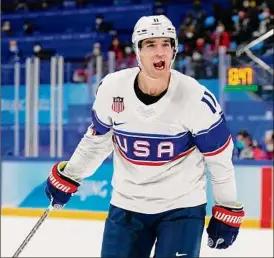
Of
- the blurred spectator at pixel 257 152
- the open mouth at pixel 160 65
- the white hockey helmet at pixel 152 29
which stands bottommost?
the blurred spectator at pixel 257 152

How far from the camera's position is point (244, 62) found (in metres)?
5.24

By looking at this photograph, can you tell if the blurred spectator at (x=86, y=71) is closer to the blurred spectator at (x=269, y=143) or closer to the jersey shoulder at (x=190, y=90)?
the blurred spectator at (x=269, y=143)

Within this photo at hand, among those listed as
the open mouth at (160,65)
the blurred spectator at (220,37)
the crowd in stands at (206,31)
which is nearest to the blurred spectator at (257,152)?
the crowd in stands at (206,31)

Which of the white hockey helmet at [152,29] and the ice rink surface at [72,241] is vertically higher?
the white hockey helmet at [152,29]

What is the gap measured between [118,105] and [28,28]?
7.65 metres

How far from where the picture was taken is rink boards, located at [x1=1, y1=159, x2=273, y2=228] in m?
4.93

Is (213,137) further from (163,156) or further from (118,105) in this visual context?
(118,105)

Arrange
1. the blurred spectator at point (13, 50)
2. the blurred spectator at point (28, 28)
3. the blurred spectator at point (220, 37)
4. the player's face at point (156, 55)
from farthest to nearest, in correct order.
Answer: the blurred spectator at point (28, 28)
the blurred spectator at point (13, 50)
the blurred spectator at point (220, 37)
the player's face at point (156, 55)

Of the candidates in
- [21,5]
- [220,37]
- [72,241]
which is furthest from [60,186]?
[21,5]

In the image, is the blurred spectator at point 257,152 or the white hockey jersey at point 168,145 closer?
the white hockey jersey at point 168,145

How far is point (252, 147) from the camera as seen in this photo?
5.21 metres

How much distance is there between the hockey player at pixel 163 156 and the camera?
1.74 metres

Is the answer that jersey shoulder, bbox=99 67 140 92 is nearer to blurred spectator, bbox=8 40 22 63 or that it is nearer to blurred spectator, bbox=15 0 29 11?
blurred spectator, bbox=8 40 22 63

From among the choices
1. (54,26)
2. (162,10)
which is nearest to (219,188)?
(162,10)
